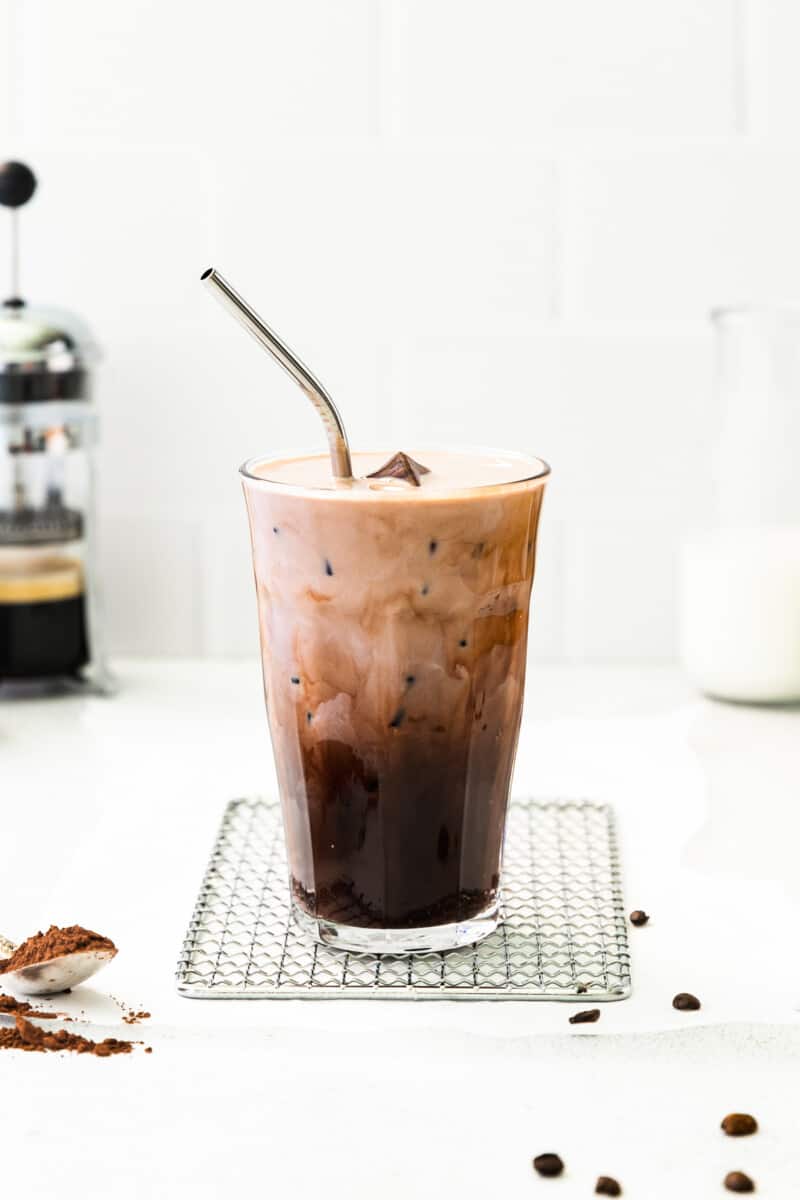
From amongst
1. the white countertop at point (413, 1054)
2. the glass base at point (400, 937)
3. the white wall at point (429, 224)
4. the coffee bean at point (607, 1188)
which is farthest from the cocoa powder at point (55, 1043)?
the white wall at point (429, 224)

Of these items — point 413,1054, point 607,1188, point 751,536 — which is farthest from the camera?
point 751,536

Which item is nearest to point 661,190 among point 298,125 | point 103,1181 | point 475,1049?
point 298,125

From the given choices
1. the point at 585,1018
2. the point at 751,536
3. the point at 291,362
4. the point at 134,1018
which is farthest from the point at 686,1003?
the point at 751,536

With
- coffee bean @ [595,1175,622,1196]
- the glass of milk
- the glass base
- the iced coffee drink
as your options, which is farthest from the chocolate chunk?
the glass of milk

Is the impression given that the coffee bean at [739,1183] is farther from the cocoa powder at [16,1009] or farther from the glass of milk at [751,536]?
the glass of milk at [751,536]

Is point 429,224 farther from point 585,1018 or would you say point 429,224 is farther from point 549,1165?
point 549,1165

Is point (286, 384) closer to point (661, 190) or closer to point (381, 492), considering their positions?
point (661, 190)

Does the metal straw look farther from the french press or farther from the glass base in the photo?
the french press
